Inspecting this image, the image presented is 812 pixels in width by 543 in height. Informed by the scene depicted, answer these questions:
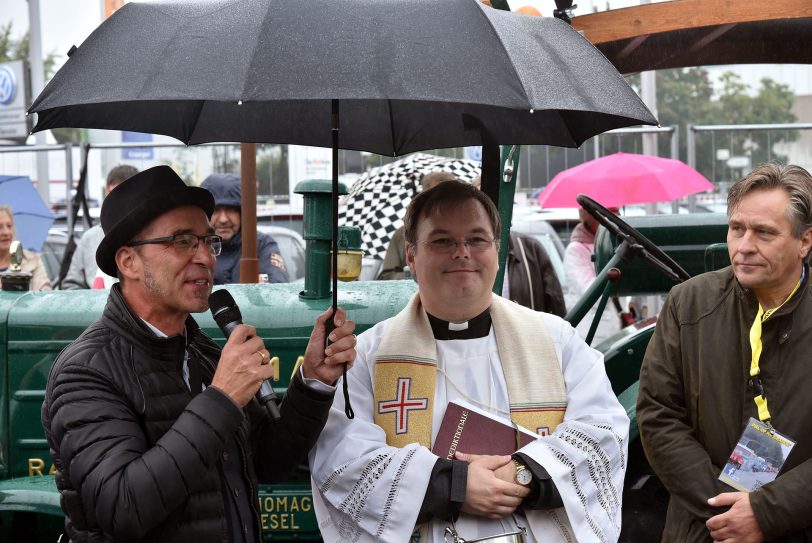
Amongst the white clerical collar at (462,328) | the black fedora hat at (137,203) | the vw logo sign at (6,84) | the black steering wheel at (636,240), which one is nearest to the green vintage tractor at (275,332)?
the black steering wheel at (636,240)

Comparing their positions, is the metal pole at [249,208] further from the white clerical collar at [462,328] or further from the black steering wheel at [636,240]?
the white clerical collar at [462,328]

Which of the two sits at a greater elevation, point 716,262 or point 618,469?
point 716,262

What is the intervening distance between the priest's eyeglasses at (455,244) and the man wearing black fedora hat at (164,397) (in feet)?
1.02

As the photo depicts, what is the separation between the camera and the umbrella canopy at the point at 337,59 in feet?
7.46

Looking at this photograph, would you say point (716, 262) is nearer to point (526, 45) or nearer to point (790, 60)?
point (790, 60)

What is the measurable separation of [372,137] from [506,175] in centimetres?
82

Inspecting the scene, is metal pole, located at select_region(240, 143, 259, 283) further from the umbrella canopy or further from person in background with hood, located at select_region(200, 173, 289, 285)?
the umbrella canopy

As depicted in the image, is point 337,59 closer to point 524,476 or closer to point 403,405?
point 403,405

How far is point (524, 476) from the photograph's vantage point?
2625 mm

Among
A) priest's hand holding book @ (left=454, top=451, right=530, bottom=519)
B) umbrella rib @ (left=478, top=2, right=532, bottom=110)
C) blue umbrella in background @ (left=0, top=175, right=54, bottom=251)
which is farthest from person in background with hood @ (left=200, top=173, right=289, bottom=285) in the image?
blue umbrella in background @ (left=0, top=175, right=54, bottom=251)

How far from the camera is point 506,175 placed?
414cm

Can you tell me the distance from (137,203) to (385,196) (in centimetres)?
505

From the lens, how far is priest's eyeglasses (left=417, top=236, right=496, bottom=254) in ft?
9.35

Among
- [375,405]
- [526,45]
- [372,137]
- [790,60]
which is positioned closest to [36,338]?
[372,137]
